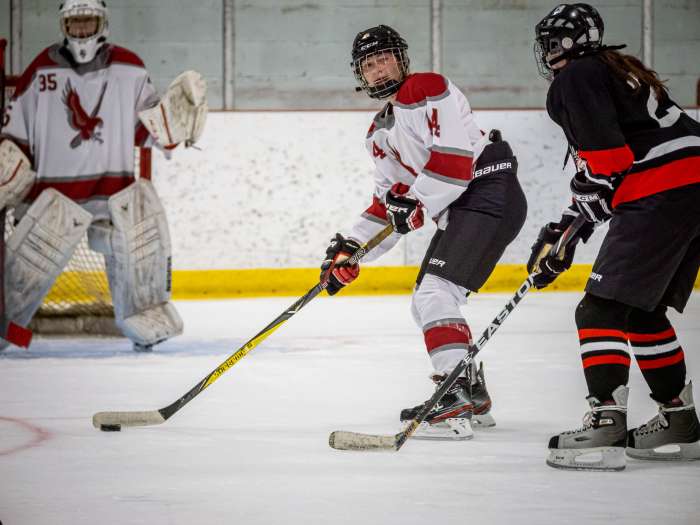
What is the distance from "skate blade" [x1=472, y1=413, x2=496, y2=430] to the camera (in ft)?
9.12

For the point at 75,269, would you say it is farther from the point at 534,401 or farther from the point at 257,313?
the point at 534,401

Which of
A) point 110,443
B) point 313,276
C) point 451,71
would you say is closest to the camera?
point 110,443

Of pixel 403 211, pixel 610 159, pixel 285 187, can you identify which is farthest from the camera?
pixel 285 187

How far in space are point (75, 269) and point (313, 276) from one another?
156 centimetres

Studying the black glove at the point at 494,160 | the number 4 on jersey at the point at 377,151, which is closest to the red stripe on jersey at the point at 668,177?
the black glove at the point at 494,160

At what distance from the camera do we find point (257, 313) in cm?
550

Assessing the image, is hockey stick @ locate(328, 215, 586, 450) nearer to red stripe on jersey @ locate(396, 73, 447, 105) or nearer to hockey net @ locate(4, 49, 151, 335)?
red stripe on jersey @ locate(396, 73, 447, 105)

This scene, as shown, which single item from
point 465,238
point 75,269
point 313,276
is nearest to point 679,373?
point 465,238

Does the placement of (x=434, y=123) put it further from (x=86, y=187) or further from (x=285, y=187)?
(x=285, y=187)

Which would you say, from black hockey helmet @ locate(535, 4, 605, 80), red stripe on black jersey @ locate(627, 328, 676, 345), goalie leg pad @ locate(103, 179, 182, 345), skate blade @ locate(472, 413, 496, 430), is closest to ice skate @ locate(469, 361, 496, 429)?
skate blade @ locate(472, 413, 496, 430)

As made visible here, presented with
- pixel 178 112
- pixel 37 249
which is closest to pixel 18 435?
pixel 37 249

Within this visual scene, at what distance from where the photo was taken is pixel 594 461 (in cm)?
225

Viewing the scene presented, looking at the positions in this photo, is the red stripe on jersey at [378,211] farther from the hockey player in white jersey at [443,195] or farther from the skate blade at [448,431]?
the skate blade at [448,431]

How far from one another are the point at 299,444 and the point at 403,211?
587 mm
